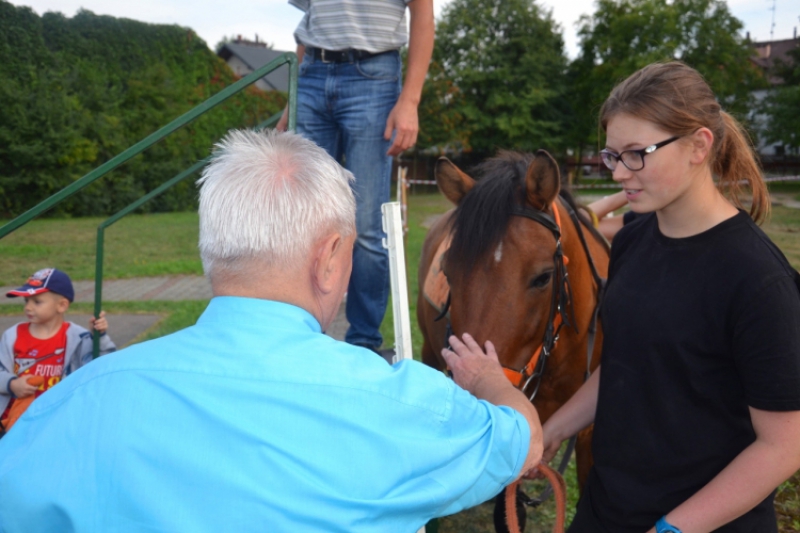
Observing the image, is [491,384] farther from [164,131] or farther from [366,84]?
[366,84]

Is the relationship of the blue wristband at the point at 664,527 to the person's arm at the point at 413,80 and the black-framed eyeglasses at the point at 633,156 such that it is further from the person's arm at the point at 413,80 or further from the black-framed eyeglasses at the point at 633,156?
the person's arm at the point at 413,80

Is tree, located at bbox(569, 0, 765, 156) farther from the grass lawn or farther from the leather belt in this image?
the leather belt

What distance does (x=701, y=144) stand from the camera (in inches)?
67.1

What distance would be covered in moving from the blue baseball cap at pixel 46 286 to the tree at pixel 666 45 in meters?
37.0

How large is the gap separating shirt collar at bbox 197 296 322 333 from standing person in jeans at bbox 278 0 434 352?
1547mm

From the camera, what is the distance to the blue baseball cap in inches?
133

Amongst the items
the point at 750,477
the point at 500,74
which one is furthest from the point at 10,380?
the point at 500,74

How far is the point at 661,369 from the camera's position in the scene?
173 centimetres

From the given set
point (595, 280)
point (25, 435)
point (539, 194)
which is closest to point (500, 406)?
point (25, 435)

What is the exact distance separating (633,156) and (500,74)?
40.4 meters

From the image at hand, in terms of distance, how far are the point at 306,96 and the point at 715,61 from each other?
4226 cm

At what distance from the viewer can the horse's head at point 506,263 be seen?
239 centimetres

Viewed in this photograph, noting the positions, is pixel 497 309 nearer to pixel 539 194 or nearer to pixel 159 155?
pixel 539 194

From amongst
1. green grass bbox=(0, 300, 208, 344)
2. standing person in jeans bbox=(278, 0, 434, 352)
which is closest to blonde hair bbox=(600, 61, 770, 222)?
standing person in jeans bbox=(278, 0, 434, 352)
